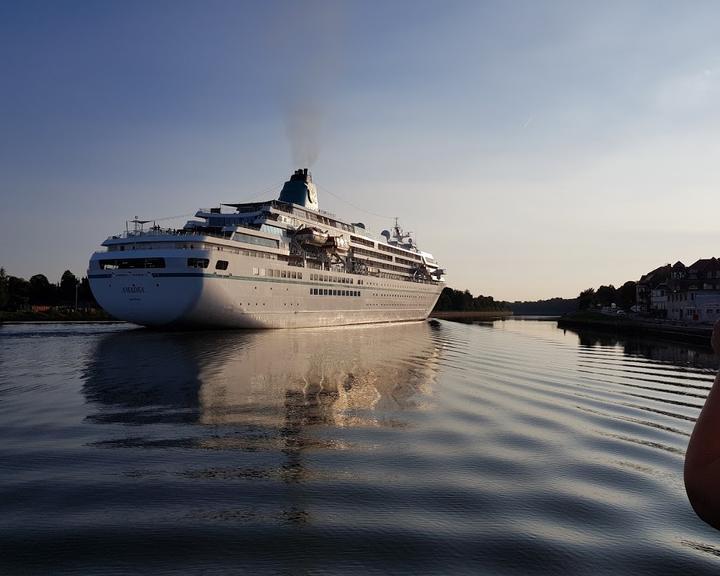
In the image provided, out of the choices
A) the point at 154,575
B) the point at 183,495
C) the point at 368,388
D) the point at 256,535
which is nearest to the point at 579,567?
the point at 256,535

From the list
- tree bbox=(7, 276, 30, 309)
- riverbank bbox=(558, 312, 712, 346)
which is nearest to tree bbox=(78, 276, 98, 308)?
tree bbox=(7, 276, 30, 309)

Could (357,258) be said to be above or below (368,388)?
above

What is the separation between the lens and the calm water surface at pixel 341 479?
5.54 m

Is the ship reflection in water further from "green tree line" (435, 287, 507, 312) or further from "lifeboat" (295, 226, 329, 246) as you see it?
"green tree line" (435, 287, 507, 312)

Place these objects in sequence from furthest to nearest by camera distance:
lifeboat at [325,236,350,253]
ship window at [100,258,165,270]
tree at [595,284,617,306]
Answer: tree at [595,284,617,306]
lifeboat at [325,236,350,253]
ship window at [100,258,165,270]

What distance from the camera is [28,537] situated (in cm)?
579

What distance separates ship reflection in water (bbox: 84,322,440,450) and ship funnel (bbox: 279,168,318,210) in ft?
117

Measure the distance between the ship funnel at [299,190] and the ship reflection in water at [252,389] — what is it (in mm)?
35604

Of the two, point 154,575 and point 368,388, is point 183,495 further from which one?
point 368,388

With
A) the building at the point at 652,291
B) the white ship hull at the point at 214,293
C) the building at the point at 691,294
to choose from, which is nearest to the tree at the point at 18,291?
the white ship hull at the point at 214,293

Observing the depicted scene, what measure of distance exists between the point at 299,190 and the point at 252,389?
49.4 meters

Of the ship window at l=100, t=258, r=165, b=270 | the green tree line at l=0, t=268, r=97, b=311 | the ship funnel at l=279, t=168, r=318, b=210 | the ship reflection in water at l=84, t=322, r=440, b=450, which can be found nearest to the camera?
the ship reflection in water at l=84, t=322, r=440, b=450

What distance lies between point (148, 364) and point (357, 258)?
4566 cm

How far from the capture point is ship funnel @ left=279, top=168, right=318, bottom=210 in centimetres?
6269
